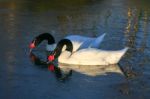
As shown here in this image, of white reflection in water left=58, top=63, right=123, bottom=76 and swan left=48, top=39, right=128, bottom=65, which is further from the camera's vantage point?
swan left=48, top=39, right=128, bottom=65

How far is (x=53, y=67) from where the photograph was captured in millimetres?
19016

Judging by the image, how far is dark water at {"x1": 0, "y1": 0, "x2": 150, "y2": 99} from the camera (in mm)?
16500

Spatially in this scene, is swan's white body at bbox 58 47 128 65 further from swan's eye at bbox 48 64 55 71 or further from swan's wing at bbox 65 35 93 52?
swan's wing at bbox 65 35 93 52

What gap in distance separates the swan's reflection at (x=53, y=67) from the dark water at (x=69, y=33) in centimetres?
18

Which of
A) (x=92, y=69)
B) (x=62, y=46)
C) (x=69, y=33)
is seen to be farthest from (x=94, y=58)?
(x=69, y=33)

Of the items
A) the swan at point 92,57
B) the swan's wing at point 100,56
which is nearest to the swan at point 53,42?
the swan at point 92,57

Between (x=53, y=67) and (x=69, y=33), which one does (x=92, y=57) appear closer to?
(x=53, y=67)

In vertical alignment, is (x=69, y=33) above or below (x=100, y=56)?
below

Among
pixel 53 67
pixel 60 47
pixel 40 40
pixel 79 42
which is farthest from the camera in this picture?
pixel 40 40

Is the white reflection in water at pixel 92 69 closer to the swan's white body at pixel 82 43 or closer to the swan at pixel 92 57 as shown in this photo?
the swan at pixel 92 57

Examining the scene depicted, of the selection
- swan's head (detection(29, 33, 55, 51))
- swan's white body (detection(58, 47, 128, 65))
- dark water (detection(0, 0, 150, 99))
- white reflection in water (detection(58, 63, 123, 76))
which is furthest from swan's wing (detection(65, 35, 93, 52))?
white reflection in water (detection(58, 63, 123, 76))

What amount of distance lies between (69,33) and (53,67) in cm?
551

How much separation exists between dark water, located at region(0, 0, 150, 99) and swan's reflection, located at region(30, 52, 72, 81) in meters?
0.18

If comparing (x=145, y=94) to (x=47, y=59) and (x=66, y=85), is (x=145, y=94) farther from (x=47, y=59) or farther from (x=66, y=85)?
(x=47, y=59)
